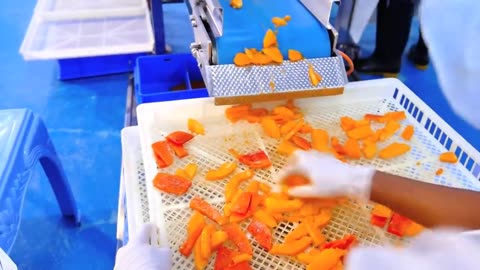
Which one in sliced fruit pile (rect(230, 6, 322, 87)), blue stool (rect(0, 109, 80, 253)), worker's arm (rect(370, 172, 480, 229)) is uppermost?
sliced fruit pile (rect(230, 6, 322, 87))

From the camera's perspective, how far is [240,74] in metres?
1.12

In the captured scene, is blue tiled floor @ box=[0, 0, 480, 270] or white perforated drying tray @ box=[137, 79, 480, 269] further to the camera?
blue tiled floor @ box=[0, 0, 480, 270]

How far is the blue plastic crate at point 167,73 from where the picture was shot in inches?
74.2

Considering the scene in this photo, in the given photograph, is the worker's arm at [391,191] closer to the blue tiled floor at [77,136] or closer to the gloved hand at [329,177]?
the gloved hand at [329,177]

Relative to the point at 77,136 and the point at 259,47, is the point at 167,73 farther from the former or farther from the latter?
the point at 259,47

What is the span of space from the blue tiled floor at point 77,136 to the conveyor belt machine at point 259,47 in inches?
30.4

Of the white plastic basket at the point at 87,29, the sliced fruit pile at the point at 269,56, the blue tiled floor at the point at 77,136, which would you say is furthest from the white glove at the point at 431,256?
the white plastic basket at the point at 87,29

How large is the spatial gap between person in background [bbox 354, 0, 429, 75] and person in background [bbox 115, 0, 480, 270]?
1.64 metres

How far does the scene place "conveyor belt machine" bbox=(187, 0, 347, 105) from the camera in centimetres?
111

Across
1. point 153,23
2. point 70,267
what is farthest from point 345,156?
point 153,23

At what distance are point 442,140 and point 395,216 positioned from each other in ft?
1.19

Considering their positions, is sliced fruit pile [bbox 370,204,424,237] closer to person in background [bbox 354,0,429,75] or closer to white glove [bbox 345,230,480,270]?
white glove [bbox 345,230,480,270]

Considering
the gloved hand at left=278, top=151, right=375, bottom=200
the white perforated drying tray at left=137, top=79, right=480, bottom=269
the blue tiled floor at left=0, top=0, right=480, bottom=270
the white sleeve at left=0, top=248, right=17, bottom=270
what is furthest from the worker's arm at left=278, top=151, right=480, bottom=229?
the blue tiled floor at left=0, top=0, right=480, bottom=270

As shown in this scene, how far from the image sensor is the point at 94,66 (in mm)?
2299
